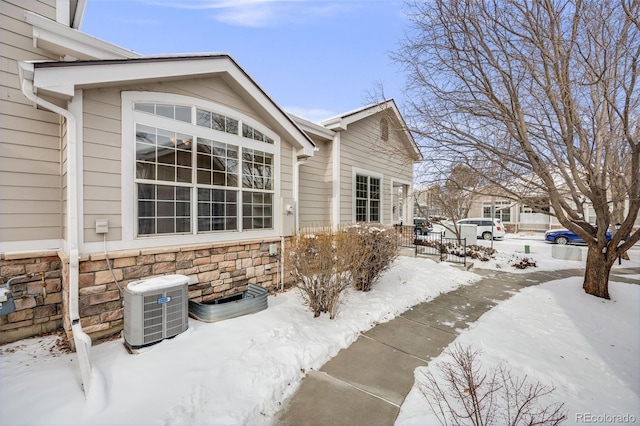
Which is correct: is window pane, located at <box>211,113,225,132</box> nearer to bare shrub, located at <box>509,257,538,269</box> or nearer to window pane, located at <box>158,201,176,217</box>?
window pane, located at <box>158,201,176,217</box>

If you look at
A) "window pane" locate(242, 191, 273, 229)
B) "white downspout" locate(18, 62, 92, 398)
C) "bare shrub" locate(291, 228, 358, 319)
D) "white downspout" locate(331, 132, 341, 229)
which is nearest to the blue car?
"white downspout" locate(331, 132, 341, 229)

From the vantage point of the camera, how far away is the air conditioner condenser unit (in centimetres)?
341


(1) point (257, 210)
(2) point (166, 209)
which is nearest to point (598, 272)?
(1) point (257, 210)

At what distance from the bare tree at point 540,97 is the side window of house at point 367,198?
10.5ft

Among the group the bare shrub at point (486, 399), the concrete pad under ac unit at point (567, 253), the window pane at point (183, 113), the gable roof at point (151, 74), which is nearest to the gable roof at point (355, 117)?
the gable roof at point (151, 74)

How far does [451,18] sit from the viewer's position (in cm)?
577

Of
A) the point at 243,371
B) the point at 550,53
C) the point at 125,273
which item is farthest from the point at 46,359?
the point at 550,53

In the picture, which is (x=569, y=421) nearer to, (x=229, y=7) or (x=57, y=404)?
(x=57, y=404)

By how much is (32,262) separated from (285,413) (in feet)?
14.1

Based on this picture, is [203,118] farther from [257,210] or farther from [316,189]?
[316,189]

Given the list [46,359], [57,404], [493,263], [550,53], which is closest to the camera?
[57,404]

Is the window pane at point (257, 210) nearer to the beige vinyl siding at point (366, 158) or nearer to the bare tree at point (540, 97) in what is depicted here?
the beige vinyl siding at point (366, 158)

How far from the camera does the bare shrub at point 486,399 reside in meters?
2.55

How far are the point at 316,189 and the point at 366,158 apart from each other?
8.98 feet
